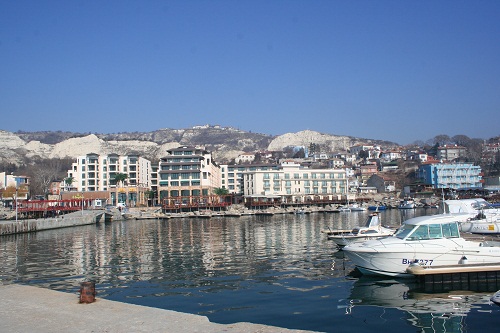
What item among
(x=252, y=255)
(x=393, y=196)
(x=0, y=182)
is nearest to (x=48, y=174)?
(x=0, y=182)

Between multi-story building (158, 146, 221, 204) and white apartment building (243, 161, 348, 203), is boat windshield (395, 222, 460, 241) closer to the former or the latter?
multi-story building (158, 146, 221, 204)

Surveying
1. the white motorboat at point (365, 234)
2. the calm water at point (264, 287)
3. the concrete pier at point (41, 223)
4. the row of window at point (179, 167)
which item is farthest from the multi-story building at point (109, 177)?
the white motorboat at point (365, 234)

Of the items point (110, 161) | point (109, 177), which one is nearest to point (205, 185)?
point (109, 177)

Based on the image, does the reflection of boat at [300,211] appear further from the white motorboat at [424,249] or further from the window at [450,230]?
the window at [450,230]

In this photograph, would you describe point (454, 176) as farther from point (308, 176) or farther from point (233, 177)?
point (233, 177)

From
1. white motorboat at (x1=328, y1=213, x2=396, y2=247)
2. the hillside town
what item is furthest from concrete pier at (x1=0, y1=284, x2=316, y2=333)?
the hillside town

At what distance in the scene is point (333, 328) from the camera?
46.3ft

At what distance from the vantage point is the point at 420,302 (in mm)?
17047

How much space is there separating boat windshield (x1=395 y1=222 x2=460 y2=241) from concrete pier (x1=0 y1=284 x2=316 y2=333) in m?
12.0

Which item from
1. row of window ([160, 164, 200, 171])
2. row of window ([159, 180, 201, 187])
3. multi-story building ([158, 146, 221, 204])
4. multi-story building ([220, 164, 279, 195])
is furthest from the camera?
multi-story building ([220, 164, 279, 195])

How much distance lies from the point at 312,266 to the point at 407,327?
11122mm

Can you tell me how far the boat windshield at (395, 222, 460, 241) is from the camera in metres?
20.6

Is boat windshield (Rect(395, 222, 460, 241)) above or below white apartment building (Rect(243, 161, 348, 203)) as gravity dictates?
below

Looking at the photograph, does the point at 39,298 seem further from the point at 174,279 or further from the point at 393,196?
the point at 393,196
